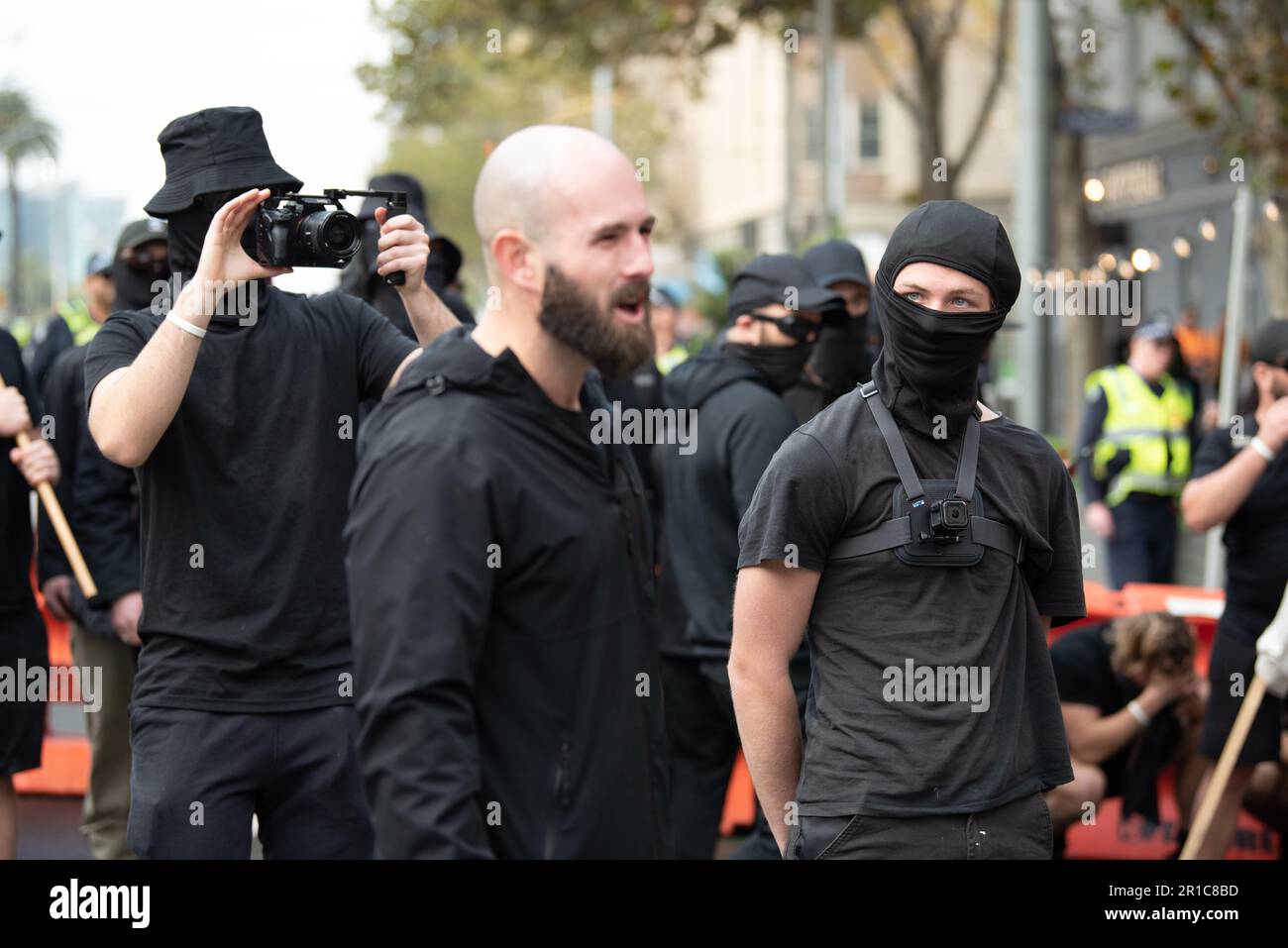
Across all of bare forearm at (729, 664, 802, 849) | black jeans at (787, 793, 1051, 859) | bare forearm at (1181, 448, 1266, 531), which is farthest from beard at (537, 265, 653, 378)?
bare forearm at (1181, 448, 1266, 531)

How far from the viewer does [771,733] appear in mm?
3400

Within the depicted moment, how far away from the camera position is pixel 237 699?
12.1 feet

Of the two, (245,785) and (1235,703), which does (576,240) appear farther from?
(1235,703)

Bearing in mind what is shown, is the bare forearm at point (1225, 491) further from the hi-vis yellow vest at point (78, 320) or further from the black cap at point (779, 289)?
the hi-vis yellow vest at point (78, 320)

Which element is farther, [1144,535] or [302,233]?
[1144,535]

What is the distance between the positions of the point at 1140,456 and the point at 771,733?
7.19m

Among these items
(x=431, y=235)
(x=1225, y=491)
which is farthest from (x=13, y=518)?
(x=1225, y=491)

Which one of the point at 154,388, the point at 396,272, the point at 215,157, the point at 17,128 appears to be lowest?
the point at 154,388

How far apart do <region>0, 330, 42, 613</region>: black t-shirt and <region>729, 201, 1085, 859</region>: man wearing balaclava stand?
253cm

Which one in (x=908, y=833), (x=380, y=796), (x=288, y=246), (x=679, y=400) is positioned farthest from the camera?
(x=679, y=400)
